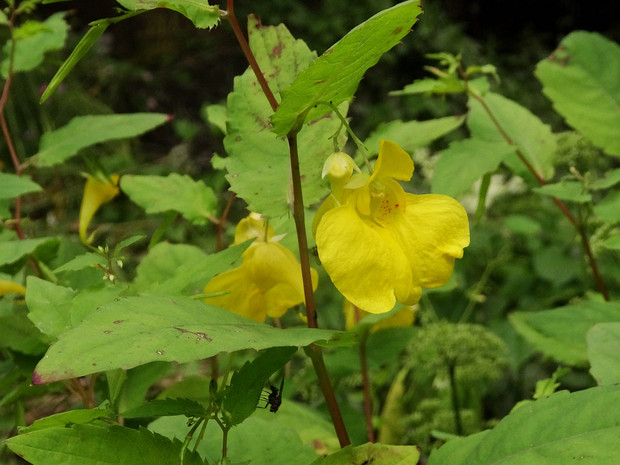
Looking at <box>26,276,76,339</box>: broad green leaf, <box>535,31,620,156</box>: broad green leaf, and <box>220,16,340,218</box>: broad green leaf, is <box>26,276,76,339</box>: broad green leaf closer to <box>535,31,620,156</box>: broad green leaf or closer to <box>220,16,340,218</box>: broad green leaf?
<box>220,16,340,218</box>: broad green leaf

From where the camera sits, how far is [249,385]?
55cm

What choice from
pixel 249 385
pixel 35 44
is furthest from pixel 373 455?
pixel 35 44

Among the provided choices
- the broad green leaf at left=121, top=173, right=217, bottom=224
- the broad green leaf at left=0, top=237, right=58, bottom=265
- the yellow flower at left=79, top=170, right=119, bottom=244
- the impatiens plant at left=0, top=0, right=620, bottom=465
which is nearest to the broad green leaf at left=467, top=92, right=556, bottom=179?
the impatiens plant at left=0, top=0, right=620, bottom=465

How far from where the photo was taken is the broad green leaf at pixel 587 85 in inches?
42.7

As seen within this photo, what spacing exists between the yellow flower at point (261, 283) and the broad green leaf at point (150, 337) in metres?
0.14

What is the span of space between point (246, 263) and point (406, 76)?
11.2 ft

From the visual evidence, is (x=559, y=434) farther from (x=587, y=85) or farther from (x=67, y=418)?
(x=587, y=85)

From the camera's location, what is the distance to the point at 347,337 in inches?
22.4

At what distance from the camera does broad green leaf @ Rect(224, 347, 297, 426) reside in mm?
544

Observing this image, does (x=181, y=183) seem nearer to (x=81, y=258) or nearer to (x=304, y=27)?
(x=81, y=258)

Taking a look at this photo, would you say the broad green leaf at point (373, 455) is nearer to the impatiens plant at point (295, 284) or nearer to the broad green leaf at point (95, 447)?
the impatiens plant at point (295, 284)

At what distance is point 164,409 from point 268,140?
0.28 m

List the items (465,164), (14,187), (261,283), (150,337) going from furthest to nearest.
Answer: (465,164) < (14,187) < (261,283) < (150,337)

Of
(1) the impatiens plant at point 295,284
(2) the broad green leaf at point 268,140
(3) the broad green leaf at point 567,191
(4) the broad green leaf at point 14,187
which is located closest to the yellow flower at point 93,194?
(1) the impatiens plant at point 295,284
